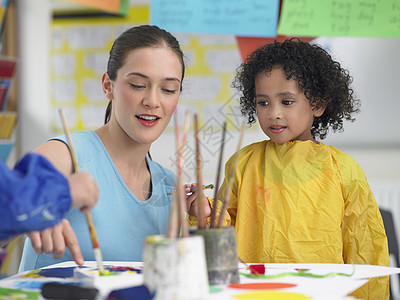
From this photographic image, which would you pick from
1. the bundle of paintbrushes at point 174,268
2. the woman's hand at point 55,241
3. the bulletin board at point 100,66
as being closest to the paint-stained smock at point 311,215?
the woman's hand at point 55,241

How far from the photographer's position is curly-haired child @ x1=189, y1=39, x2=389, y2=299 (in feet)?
3.71

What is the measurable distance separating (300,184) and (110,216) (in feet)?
1.48

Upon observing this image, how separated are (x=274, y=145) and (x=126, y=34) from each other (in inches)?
18.8

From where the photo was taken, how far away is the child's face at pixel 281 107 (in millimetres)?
1227

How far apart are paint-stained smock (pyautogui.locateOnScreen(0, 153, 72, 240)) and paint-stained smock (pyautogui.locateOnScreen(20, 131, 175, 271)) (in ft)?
1.70

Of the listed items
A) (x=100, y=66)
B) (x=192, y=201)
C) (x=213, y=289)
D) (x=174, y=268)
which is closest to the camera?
(x=174, y=268)

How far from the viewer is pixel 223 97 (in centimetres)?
275

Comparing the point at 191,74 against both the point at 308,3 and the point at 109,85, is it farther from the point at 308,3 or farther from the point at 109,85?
the point at 109,85

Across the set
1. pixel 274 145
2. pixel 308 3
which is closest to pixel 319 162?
pixel 274 145

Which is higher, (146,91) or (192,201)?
(146,91)

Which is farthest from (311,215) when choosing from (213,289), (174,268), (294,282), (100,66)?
(100,66)

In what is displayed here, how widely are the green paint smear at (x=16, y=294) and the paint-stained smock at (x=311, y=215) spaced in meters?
0.58

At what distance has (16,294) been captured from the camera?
68 centimetres

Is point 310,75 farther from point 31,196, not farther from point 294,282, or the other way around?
point 31,196
